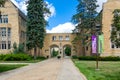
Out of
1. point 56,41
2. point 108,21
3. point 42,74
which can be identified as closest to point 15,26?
point 56,41

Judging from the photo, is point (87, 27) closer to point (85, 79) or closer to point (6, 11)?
point (6, 11)

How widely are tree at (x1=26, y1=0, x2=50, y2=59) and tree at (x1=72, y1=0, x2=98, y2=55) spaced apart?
10631 millimetres

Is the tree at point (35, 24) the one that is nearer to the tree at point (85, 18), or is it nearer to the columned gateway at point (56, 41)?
the tree at point (85, 18)

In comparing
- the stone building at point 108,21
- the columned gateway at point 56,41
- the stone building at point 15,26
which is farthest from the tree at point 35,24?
the columned gateway at point 56,41

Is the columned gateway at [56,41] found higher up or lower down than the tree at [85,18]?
lower down

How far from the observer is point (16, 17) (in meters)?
71.1

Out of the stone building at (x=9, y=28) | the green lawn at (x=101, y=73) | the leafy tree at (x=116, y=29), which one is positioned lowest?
the green lawn at (x=101, y=73)

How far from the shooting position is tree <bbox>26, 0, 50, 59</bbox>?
66.9 metres

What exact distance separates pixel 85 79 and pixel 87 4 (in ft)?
180

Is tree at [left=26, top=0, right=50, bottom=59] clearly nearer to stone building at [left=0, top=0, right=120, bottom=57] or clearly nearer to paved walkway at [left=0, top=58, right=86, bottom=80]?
stone building at [left=0, top=0, right=120, bottom=57]

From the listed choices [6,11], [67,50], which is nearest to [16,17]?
[6,11]

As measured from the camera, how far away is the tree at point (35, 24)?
6694 centimetres

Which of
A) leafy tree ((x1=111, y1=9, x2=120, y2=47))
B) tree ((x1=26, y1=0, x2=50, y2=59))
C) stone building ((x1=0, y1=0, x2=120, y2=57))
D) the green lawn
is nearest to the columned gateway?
stone building ((x1=0, y1=0, x2=120, y2=57))

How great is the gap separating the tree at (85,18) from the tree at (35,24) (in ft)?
34.9
